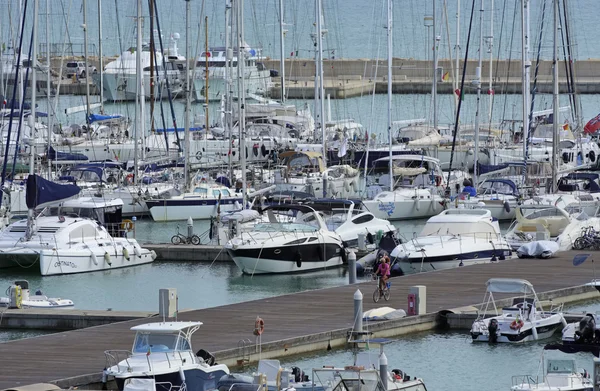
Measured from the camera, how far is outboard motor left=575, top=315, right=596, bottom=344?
2781 cm

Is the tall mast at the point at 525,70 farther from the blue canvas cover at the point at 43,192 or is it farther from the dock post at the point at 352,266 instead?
the dock post at the point at 352,266

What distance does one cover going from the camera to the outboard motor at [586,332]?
91.2ft

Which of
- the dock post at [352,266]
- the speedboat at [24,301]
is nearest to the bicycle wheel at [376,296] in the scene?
the dock post at [352,266]

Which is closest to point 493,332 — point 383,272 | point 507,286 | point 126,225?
point 507,286

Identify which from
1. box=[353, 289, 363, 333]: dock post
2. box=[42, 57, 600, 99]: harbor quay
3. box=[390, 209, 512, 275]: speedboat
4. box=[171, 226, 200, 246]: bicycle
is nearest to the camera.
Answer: box=[353, 289, 363, 333]: dock post

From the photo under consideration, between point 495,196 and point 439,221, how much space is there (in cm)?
1142

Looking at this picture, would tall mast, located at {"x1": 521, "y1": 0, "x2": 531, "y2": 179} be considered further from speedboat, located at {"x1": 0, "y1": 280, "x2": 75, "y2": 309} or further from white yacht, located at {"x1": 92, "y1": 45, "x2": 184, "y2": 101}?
white yacht, located at {"x1": 92, "y1": 45, "x2": 184, "y2": 101}

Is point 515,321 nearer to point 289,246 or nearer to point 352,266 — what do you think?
point 352,266

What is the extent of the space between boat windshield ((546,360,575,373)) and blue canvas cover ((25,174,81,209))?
19.5m

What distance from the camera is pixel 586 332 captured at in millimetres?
A: 27828

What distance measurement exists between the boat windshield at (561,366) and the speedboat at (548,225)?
55.8 ft

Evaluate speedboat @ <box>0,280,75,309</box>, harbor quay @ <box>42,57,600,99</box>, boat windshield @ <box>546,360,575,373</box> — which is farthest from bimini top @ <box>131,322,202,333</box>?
harbor quay @ <box>42,57,600,99</box>

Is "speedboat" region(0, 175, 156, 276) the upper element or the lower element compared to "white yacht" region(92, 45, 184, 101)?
lower

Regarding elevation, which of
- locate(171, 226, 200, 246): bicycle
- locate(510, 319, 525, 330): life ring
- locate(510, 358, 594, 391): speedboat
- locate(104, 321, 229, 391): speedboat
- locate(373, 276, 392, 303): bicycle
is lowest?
locate(171, 226, 200, 246): bicycle
